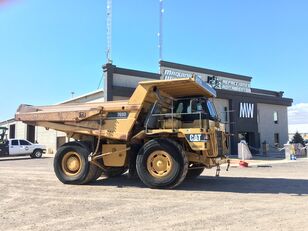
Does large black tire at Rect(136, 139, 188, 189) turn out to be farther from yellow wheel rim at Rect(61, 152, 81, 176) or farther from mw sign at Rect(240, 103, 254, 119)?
mw sign at Rect(240, 103, 254, 119)

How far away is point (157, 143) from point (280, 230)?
5.63m

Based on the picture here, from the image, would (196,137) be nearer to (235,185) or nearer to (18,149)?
(235,185)

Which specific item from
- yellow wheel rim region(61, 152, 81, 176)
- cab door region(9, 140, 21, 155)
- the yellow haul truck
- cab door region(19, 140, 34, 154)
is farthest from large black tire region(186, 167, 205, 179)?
cab door region(19, 140, 34, 154)

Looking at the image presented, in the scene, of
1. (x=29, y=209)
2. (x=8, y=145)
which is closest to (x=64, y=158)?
(x=29, y=209)

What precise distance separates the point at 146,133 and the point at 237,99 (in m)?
28.3

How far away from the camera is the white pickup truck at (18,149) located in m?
33.6

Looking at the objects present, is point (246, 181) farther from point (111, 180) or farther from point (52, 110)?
point (52, 110)

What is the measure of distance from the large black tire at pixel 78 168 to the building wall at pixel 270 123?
1283 inches

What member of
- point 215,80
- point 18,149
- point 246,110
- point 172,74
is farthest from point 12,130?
point 246,110

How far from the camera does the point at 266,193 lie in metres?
11.2

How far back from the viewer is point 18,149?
113 feet

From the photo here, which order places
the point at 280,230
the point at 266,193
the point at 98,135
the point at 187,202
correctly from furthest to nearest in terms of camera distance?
1. the point at 98,135
2. the point at 266,193
3. the point at 187,202
4. the point at 280,230

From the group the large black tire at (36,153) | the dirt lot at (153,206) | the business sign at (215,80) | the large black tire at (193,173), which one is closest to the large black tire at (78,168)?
the dirt lot at (153,206)

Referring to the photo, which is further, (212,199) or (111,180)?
(111,180)
